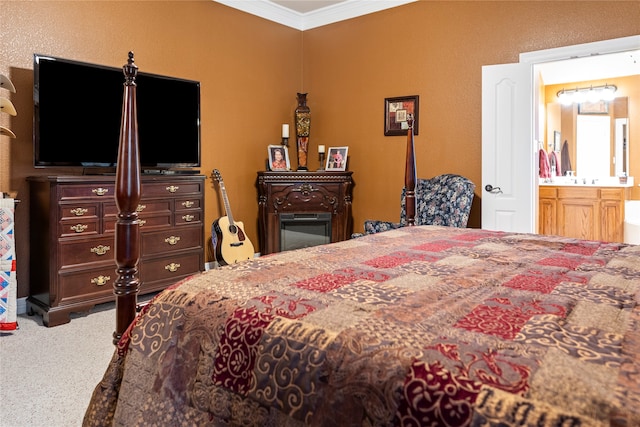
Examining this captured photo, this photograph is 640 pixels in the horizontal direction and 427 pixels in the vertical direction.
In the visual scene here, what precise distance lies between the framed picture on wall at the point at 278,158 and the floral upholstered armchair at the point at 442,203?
147 centimetres

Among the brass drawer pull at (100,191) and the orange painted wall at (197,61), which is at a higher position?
the orange painted wall at (197,61)

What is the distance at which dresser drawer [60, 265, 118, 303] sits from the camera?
3275 mm

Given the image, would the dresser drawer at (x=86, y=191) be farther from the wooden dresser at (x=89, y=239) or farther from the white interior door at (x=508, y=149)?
the white interior door at (x=508, y=149)

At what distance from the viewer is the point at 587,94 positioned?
6.55m

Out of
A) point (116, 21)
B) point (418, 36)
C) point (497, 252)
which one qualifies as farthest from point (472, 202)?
point (116, 21)

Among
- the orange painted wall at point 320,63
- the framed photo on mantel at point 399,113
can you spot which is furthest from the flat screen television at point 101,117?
the framed photo on mantel at point 399,113

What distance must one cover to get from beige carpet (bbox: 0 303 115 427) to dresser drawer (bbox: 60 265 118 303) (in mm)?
183

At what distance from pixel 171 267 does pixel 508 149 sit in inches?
125

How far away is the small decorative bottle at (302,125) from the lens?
18.3 feet

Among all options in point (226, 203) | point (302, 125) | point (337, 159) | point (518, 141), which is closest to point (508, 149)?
point (518, 141)

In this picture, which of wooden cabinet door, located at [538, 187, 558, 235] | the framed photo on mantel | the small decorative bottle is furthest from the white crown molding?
wooden cabinet door, located at [538, 187, 558, 235]

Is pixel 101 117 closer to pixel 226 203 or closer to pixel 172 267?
pixel 172 267

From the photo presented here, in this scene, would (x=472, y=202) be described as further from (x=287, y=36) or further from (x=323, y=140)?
(x=287, y=36)

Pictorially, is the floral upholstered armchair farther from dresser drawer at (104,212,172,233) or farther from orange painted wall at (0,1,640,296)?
dresser drawer at (104,212,172,233)
